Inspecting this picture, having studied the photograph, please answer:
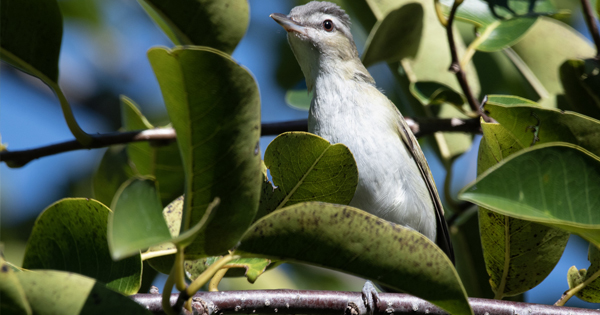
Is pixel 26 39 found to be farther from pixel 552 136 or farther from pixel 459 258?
pixel 459 258

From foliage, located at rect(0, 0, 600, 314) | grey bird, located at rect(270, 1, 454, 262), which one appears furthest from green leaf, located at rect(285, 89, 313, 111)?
foliage, located at rect(0, 0, 600, 314)

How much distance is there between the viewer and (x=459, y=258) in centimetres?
340

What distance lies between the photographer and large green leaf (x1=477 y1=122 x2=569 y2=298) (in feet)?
6.36

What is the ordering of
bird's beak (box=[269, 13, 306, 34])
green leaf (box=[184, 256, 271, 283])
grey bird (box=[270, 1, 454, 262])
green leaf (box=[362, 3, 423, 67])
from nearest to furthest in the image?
green leaf (box=[184, 256, 271, 283]) < grey bird (box=[270, 1, 454, 262]) < green leaf (box=[362, 3, 423, 67]) < bird's beak (box=[269, 13, 306, 34])

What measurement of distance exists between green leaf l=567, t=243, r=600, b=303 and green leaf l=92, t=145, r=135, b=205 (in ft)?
7.25

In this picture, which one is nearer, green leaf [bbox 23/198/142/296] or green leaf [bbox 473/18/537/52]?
green leaf [bbox 23/198/142/296]

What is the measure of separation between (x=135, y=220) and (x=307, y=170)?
69 cm

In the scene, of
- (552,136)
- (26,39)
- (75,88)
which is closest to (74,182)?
(75,88)

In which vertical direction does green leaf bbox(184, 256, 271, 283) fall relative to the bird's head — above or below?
below

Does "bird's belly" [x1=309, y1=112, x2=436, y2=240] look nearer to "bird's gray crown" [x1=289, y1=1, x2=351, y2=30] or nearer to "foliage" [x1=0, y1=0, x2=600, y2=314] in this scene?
"foliage" [x1=0, y1=0, x2=600, y2=314]

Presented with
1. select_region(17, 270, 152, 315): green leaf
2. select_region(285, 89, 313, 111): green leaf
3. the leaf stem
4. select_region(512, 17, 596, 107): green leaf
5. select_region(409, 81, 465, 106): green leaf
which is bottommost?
the leaf stem

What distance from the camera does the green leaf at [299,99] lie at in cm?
343

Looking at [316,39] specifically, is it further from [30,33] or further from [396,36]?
[30,33]

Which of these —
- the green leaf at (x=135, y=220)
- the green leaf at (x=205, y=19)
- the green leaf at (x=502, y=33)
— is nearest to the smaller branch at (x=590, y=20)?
the green leaf at (x=502, y=33)
